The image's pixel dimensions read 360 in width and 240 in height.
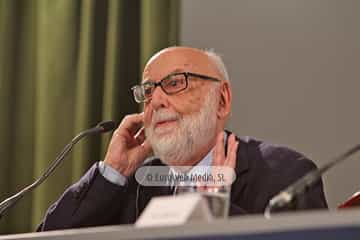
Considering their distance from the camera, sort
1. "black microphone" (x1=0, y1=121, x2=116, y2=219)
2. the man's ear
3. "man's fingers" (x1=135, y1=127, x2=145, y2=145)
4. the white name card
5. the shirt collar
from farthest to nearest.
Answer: "man's fingers" (x1=135, y1=127, x2=145, y2=145) → the man's ear → the shirt collar → "black microphone" (x1=0, y1=121, x2=116, y2=219) → the white name card

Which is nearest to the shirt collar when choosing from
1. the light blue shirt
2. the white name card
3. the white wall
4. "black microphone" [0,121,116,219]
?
the light blue shirt

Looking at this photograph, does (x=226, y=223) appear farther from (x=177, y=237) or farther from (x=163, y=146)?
(x=163, y=146)

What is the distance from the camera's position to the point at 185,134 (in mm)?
2219

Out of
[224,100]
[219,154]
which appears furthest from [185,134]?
[219,154]

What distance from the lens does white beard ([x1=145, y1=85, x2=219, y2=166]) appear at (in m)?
2.22

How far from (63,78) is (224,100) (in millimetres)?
889

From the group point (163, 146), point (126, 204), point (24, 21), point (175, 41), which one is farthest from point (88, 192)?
point (24, 21)

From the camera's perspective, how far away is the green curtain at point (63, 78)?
2.86 meters

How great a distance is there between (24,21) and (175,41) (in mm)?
657

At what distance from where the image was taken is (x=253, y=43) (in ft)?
9.62

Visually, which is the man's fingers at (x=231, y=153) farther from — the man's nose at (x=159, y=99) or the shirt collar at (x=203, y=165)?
the man's nose at (x=159, y=99)

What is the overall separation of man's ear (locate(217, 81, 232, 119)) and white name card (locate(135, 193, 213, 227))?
1.15 m

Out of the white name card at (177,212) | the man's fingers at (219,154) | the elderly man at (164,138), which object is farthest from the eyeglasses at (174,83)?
the white name card at (177,212)

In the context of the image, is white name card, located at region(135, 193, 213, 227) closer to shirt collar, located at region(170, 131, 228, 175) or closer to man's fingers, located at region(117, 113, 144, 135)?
shirt collar, located at region(170, 131, 228, 175)
